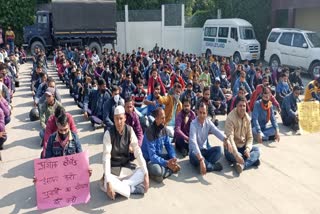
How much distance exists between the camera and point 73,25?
806 inches

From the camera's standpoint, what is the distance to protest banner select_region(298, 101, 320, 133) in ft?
26.1

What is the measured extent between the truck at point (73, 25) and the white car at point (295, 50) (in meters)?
9.80

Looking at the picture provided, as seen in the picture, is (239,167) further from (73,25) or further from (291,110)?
(73,25)

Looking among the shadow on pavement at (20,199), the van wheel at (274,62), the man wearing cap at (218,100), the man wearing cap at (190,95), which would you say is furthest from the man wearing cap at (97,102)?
the van wheel at (274,62)

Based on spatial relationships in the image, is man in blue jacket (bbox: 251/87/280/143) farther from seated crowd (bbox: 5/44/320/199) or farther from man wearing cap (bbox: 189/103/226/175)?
man wearing cap (bbox: 189/103/226/175)

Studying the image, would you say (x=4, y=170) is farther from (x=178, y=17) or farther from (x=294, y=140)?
(x=178, y=17)

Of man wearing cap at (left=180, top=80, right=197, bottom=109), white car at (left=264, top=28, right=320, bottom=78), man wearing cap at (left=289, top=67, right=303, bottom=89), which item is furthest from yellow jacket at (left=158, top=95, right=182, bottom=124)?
white car at (left=264, top=28, right=320, bottom=78)

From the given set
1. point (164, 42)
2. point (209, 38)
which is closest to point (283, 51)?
point (209, 38)

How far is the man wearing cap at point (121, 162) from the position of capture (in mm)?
4707

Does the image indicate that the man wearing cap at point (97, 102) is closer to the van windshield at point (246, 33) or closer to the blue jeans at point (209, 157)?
the blue jeans at point (209, 157)

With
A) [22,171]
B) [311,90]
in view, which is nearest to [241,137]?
[22,171]

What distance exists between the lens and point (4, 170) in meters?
5.89

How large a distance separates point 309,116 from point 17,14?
22.1 meters

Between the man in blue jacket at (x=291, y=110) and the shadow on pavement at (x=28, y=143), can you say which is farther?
the man in blue jacket at (x=291, y=110)
